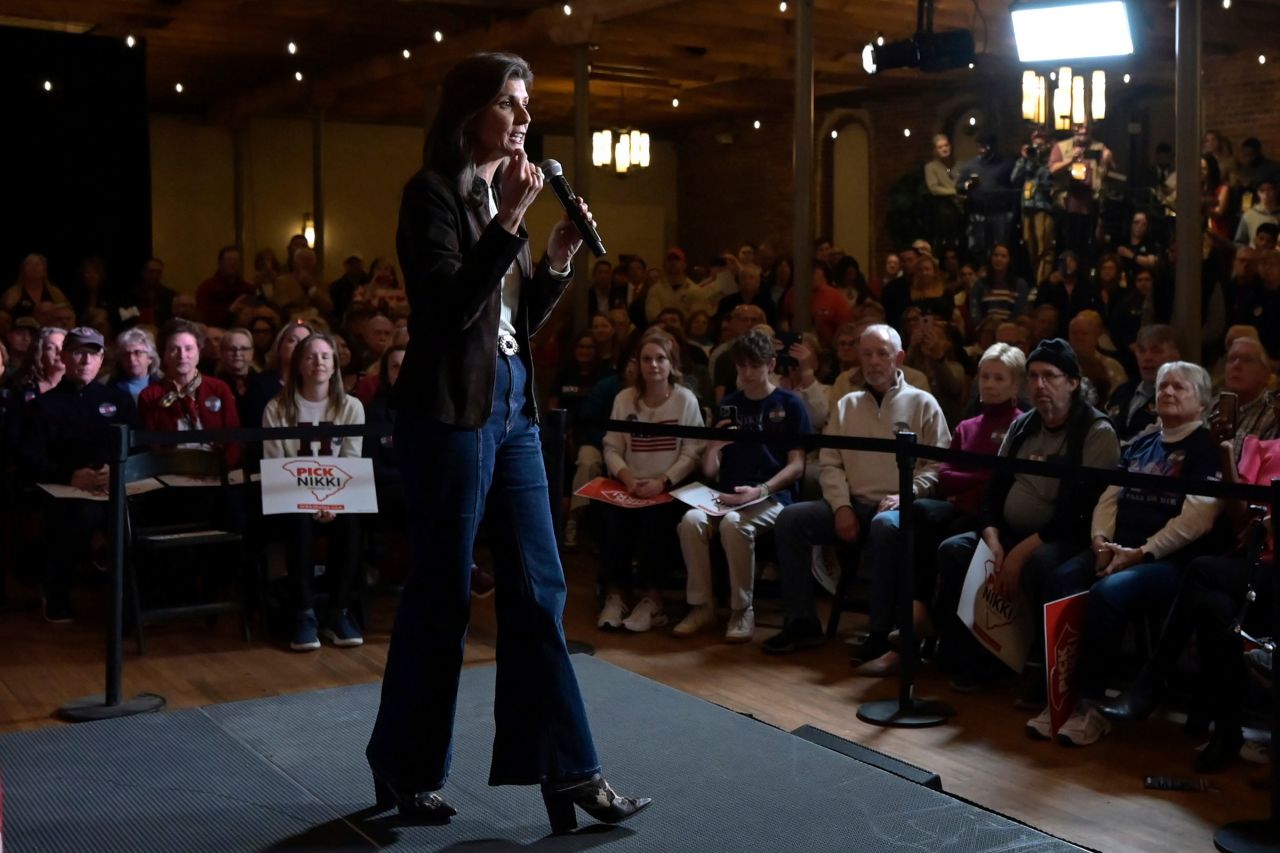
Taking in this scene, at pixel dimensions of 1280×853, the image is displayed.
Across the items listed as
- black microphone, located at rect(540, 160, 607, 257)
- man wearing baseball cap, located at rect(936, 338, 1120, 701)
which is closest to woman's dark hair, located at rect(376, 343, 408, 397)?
man wearing baseball cap, located at rect(936, 338, 1120, 701)

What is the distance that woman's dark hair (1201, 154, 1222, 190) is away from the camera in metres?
11.0

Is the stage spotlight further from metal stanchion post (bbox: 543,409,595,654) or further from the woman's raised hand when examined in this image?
the woman's raised hand

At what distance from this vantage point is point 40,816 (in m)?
3.16

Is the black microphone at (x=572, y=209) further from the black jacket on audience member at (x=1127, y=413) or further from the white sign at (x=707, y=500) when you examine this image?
the black jacket on audience member at (x=1127, y=413)

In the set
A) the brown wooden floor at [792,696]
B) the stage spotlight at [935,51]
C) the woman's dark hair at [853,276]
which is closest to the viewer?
Result: the brown wooden floor at [792,696]

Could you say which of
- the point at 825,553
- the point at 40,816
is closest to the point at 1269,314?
the point at 825,553

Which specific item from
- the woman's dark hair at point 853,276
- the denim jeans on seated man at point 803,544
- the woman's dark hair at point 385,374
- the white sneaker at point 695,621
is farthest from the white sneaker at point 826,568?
the woman's dark hair at point 853,276

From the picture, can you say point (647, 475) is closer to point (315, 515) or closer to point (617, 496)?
point (617, 496)

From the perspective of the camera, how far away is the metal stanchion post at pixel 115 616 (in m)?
4.19

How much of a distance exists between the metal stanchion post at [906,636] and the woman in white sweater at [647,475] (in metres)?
1.40

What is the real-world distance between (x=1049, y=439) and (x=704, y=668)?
4.51ft

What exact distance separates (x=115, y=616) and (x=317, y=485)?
1147mm

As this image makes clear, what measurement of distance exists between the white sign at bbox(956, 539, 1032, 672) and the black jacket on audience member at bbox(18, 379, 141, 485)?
132 inches

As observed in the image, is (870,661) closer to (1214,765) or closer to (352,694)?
(1214,765)
